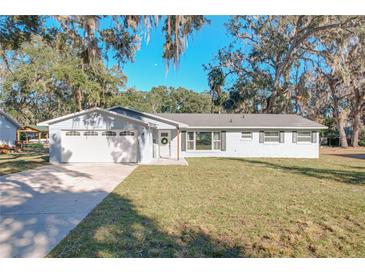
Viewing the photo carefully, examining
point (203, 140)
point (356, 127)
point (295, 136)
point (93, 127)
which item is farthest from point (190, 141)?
point (356, 127)

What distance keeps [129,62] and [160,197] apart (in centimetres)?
424

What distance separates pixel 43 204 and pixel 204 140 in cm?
1169

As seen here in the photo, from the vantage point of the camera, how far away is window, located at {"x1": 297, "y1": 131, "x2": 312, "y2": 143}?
15961 millimetres

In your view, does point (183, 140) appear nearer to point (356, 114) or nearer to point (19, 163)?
point (19, 163)

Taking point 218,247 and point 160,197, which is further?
point 160,197

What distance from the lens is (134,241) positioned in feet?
11.5

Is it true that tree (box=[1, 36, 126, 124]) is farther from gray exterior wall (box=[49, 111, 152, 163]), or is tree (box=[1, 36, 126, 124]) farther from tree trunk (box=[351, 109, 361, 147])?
tree trunk (box=[351, 109, 361, 147])

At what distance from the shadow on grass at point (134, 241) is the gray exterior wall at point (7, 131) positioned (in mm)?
23462

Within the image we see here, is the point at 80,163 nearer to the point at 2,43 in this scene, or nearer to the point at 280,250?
the point at 2,43

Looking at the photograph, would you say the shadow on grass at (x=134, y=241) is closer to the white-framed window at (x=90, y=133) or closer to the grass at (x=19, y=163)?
the grass at (x=19, y=163)

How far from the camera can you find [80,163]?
12125 mm

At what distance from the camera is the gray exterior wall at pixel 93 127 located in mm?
12195

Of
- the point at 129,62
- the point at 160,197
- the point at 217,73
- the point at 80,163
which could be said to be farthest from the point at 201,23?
the point at 217,73
